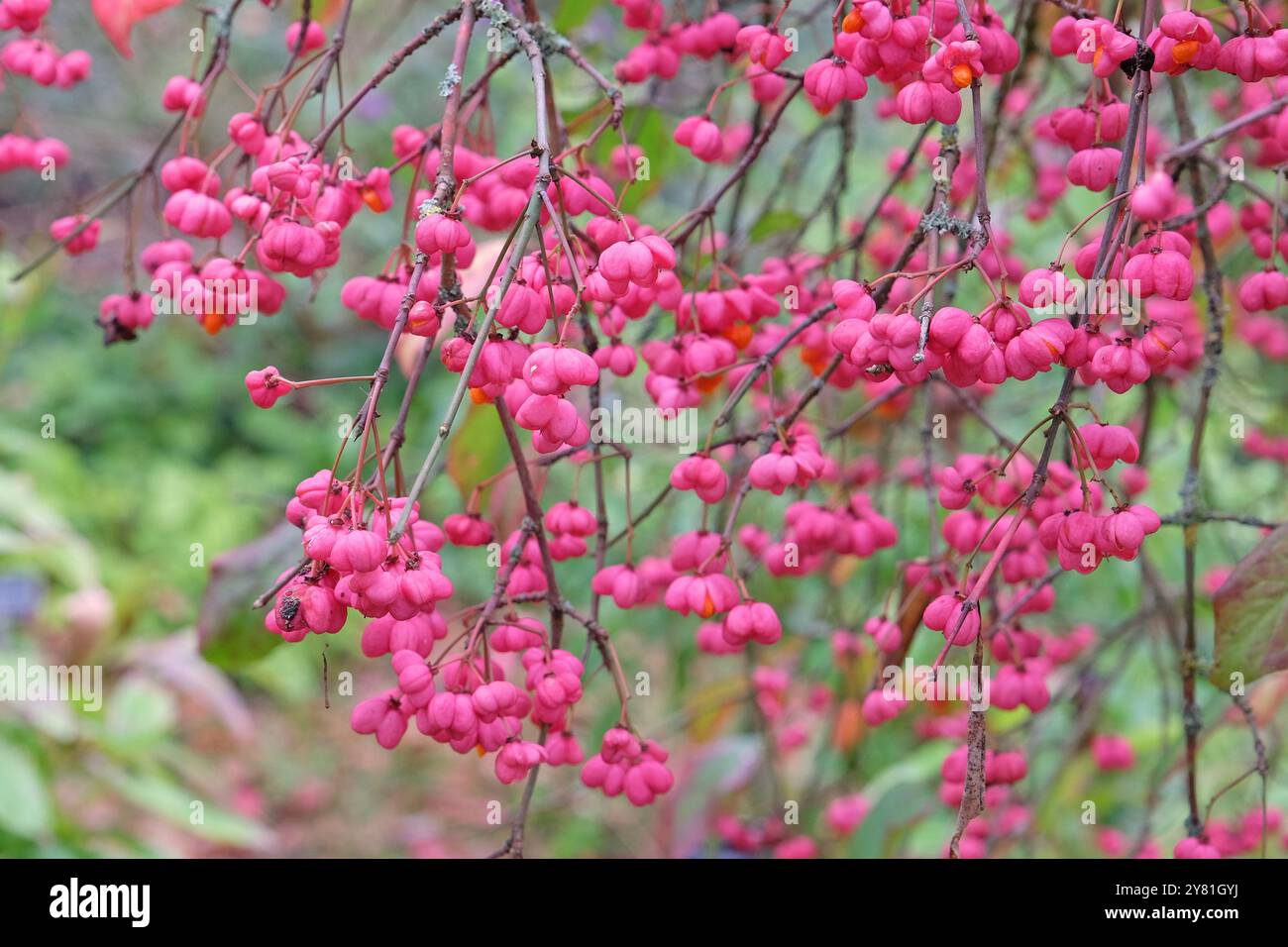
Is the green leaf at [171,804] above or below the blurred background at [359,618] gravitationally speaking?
below

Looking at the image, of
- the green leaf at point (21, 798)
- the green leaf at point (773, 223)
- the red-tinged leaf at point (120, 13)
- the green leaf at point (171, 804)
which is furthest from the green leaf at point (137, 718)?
the green leaf at point (773, 223)

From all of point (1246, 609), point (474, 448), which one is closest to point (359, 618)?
point (474, 448)

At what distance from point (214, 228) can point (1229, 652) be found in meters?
1.38

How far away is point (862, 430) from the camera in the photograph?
3.02 metres

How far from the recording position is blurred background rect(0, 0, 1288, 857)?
245cm

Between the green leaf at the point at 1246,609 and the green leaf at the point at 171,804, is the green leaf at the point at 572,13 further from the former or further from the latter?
the green leaf at the point at 171,804

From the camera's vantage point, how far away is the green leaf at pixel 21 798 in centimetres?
269

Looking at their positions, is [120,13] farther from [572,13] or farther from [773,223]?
[773,223]

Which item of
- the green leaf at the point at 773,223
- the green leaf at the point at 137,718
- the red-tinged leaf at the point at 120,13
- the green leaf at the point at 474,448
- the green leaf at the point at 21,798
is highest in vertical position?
the red-tinged leaf at the point at 120,13

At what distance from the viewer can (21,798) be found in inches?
108

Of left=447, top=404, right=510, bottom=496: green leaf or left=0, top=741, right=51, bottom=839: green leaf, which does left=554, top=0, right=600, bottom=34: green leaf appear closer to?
left=447, top=404, right=510, bottom=496: green leaf

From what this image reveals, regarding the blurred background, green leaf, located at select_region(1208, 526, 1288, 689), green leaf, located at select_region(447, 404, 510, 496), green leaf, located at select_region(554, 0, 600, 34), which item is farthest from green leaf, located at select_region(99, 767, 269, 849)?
green leaf, located at select_region(1208, 526, 1288, 689)
